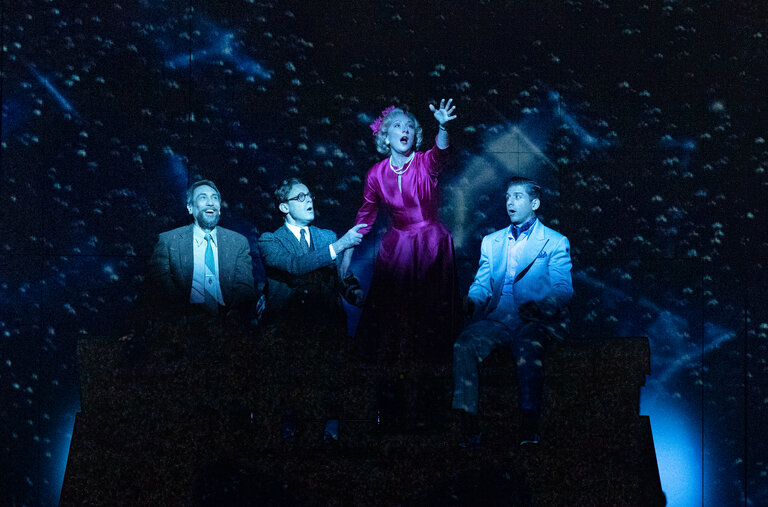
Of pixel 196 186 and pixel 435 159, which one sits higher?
pixel 435 159

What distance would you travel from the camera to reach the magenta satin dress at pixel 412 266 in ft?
12.9

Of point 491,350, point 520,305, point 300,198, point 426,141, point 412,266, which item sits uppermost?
point 426,141

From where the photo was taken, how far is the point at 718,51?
4543 mm

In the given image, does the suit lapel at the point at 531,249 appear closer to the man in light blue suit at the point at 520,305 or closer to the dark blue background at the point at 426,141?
the man in light blue suit at the point at 520,305

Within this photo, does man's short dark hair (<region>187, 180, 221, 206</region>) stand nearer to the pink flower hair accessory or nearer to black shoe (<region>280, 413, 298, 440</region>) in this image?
the pink flower hair accessory

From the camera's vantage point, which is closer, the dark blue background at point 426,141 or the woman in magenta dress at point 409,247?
the woman in magenta dress at point 409,247

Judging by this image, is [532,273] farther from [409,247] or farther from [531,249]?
[409,247]

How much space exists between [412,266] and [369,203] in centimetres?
51

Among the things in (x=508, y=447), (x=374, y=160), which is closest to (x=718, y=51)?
(x=374, y=160)

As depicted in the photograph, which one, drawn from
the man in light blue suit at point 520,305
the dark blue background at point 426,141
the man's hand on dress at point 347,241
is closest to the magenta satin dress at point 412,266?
the man's hand on dress at point 347,241

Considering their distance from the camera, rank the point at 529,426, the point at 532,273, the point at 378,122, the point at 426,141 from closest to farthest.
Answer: the point at 529,426, the point at 532,273, the point at 378,122, the point at 426,141

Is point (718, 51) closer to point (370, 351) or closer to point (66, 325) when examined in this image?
point (370, 351)

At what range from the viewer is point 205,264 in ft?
13.1

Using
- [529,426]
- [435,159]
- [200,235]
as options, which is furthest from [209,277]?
[529,426]
